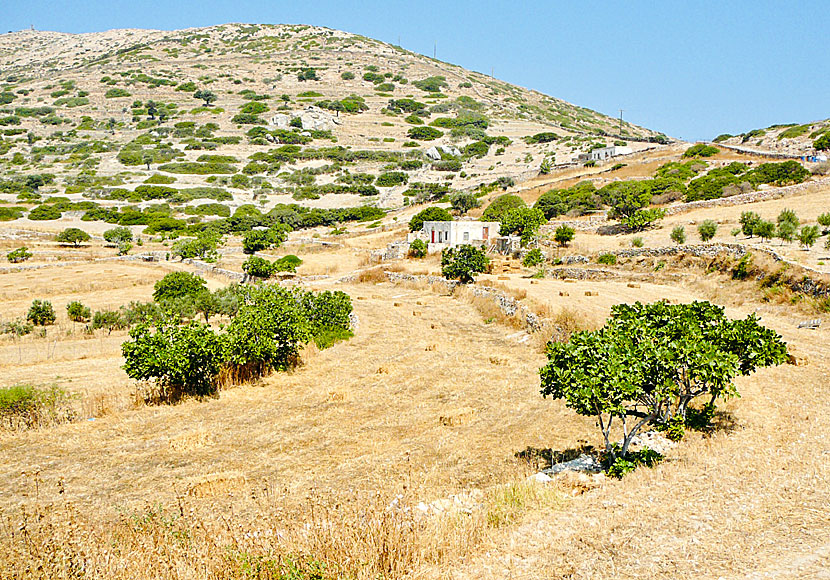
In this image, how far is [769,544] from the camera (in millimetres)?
4879

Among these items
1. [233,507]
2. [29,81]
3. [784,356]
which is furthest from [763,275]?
[29,81]

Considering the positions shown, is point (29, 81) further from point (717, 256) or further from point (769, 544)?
point (769, 544)

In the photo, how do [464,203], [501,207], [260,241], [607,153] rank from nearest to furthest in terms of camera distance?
[260,241], [501,207], [464,203], [607,153]

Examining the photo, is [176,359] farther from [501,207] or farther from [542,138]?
[542,138]

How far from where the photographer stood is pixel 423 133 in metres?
110

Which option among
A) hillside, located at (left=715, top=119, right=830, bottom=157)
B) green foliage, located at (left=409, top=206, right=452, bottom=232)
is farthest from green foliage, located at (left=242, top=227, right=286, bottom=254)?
hillside, located at (left=715, top=119, right=830, bottom=157)

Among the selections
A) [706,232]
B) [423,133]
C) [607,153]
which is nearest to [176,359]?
[706,232]

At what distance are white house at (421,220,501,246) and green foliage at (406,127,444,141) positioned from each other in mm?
69359

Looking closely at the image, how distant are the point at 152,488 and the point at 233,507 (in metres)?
1.87

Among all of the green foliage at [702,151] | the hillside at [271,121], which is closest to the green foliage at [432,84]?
the hillside at [271,121]

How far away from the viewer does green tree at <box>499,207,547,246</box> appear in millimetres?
41044

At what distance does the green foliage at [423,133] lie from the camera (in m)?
109

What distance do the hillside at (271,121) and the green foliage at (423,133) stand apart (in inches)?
12.6

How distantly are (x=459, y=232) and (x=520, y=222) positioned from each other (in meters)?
4.82
